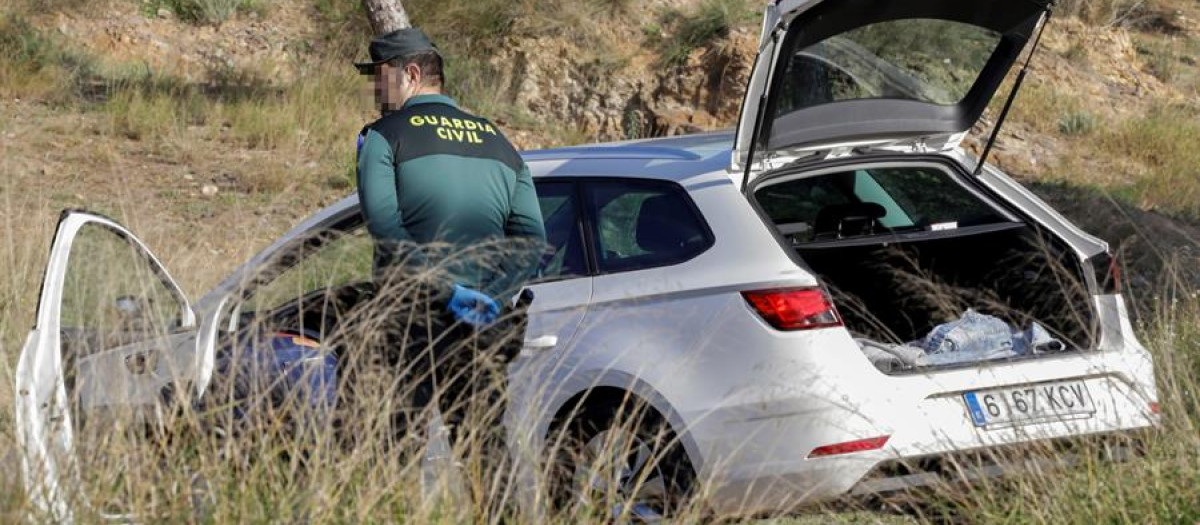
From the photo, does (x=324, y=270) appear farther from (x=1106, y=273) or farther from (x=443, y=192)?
(x=1106, y=273)

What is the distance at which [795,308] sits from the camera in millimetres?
4898

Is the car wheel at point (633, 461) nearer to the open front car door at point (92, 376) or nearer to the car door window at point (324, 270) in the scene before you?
the car door window at point (324, 270)

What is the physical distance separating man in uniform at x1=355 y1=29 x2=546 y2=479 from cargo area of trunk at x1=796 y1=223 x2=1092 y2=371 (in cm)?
151

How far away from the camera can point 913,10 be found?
18.3 feet

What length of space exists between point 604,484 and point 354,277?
1.53 m

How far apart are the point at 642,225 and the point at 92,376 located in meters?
1.96

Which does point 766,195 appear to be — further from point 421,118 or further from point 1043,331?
point 421,118

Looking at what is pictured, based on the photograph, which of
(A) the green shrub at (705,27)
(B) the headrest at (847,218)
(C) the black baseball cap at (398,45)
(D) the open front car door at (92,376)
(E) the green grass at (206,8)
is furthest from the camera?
(E) the green grass at (206,8)

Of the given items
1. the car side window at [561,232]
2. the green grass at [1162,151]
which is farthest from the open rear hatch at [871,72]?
the green grass at [1162,151]

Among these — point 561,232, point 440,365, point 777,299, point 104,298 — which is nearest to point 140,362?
point 104,298

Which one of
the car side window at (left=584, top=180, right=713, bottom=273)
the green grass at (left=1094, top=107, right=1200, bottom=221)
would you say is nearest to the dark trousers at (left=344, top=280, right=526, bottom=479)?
the car side window at (left=584, top=180, right=713, bottom=273)

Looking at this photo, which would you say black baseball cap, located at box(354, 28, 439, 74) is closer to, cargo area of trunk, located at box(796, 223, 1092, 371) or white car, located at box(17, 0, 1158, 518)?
A: white car, located at box(17, 0, 1158, 518)

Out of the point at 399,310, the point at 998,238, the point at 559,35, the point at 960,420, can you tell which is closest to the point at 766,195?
the point at 998,238

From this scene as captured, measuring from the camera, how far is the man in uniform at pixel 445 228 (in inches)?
176
